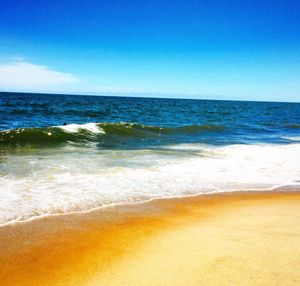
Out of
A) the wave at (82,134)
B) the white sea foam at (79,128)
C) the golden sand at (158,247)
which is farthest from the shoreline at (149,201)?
the white sea foam at (79,128)

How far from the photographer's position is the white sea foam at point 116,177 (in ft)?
19.9

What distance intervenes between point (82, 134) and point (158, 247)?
45.0ft

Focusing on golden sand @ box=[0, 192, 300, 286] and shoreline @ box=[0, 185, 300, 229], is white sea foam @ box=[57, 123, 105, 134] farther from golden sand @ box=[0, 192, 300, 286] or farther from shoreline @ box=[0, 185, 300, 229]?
golden sand @ box=[0, 192, 300, 286]

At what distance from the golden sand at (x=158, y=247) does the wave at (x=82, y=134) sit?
9.72 m

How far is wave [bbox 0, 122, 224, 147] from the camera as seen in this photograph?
14680 mm

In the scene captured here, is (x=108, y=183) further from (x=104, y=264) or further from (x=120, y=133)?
(x=120, y=133)

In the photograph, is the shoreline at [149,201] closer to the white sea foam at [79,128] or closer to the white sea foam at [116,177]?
the white sea foam at [116,177]

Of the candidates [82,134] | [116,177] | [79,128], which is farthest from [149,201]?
[79,128]

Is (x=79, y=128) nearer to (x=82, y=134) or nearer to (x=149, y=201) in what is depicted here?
(x=82, y=134)

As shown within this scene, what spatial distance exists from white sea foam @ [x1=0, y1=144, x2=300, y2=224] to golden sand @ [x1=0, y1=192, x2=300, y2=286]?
747 millimetres

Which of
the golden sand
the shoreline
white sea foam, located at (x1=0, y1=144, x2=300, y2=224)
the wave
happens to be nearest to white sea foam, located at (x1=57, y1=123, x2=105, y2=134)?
the wave

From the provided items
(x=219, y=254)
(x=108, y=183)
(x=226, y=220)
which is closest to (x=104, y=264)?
(x=219, y=254)

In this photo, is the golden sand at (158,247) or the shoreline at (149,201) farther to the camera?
the shoreline at (149,201)

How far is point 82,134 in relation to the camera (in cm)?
1723
